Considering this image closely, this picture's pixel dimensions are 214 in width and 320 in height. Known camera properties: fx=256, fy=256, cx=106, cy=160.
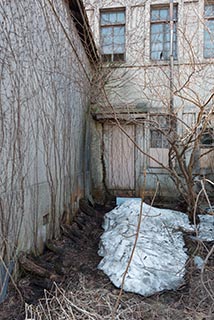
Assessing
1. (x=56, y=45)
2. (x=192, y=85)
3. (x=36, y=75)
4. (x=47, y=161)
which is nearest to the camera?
(x=36, y=75)

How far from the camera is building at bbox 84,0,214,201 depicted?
23.2 ft

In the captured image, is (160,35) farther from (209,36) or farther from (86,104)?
(86,104)

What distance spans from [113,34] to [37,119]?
5.52m

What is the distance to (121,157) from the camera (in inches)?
303

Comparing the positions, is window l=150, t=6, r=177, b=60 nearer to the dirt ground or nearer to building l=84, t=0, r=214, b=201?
building l=84, t=0, r=214, b=201

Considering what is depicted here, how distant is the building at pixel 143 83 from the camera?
7.09 metres

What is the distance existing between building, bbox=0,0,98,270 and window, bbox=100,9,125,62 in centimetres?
218

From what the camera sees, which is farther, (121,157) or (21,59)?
(121,157)

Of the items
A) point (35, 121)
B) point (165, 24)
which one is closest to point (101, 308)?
point (35, 121)

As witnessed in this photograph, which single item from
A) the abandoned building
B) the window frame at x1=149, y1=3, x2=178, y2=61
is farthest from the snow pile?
the window frame at x1=149, y1=3, x2=178, y2=61

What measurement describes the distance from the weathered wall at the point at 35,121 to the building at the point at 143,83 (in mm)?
2446

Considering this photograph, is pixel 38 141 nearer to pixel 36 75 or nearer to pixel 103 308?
pixel 36 75

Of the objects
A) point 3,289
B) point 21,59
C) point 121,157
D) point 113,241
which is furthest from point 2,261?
point 121,157

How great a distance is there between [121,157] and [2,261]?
555 centimetres
